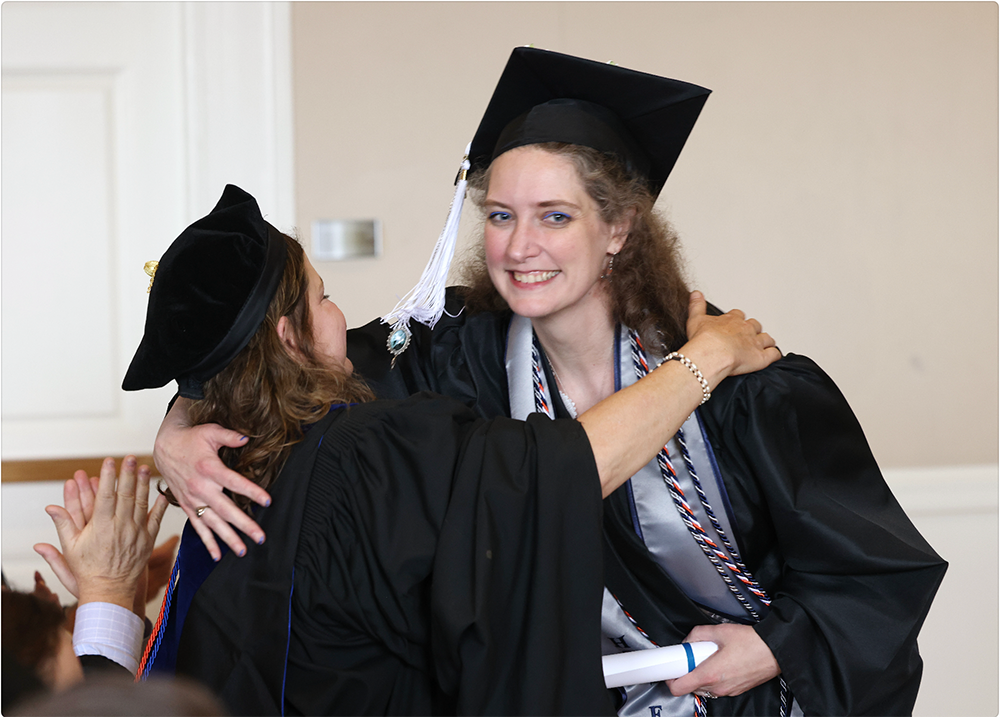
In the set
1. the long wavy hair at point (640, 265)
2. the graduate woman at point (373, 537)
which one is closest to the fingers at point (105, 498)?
the graduate woman at point (373, 537)

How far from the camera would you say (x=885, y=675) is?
1534 mm

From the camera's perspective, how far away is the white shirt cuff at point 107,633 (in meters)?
1.40

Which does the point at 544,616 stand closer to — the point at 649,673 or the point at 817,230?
the point at 649,673

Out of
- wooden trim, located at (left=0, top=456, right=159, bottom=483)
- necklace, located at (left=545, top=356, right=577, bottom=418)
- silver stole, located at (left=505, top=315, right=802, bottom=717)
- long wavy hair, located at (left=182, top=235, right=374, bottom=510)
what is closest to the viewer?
long wavy hair, located at (left=182, top=235, right=374, bottom=510)

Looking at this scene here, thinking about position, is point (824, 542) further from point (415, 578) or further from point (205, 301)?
point (205, 301)

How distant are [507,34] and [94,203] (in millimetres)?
1445

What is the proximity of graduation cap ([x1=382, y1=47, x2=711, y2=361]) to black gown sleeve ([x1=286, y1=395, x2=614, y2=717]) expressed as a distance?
2.18 ft

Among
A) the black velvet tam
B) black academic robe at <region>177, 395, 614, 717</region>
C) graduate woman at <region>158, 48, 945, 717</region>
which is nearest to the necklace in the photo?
graduate woman at <region>158, 48, 945, 717</region>

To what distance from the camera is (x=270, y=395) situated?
1287mm

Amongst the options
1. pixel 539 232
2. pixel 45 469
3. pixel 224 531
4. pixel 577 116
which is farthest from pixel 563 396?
pixel 45 469

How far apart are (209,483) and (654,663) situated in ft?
2.65

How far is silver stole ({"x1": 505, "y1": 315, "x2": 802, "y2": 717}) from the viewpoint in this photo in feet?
5.28

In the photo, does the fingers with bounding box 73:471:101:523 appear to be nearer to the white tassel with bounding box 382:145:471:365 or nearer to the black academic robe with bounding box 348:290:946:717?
the white tassel with bounding box 382:145:471:365

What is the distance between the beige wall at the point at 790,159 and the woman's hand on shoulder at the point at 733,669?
5.33 ft
